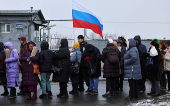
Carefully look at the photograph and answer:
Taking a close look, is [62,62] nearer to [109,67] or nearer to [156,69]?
[109,67]

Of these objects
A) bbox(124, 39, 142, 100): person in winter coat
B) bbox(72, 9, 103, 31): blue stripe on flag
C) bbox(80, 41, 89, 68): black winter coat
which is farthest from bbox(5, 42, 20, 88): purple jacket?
bbox(72, 9, 103, 31): blue stripe on flag

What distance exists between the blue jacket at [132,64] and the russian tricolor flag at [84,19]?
4.12m

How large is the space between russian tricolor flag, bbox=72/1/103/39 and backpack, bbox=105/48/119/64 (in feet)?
11.2

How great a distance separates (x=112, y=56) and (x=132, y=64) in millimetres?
816

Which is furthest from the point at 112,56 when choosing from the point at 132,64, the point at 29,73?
the point at 29,73

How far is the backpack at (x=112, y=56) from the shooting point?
8.37m

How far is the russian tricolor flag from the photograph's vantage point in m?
11.7

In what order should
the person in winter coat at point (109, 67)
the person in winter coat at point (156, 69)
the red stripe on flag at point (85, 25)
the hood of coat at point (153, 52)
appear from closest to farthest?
the person in winter coat at point (109, 67) < the hood of coat at point (153, 52) < the person in winter coat at point (156, 69) < the red stripe on flag at point (85, 25)

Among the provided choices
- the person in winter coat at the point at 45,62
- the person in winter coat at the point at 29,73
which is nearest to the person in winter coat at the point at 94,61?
the person in winter coat at the point at 45,62

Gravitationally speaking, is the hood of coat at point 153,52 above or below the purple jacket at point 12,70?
above

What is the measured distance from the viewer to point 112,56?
27.7 feet

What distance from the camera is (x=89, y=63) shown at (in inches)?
362

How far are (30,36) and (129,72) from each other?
26512 millimetres

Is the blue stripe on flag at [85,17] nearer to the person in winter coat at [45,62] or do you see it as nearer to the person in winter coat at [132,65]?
the person in winter coat at [45,62]
